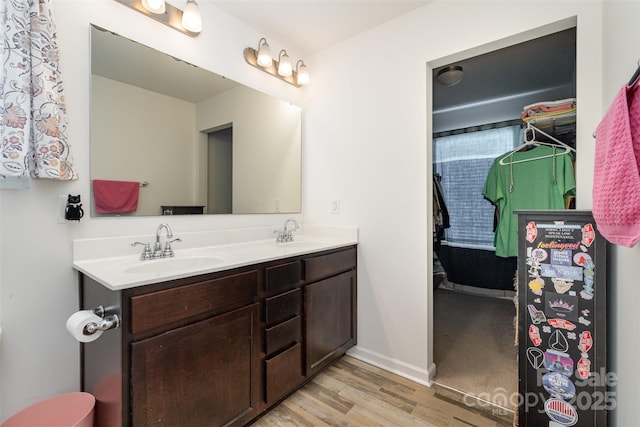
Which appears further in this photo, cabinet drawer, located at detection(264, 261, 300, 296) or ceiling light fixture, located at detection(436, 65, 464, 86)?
ceiling light fixture, located at detection(436, 65, 464, 86)

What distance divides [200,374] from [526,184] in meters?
2.33

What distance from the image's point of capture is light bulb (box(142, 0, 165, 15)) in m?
1.49

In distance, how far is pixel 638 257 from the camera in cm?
85

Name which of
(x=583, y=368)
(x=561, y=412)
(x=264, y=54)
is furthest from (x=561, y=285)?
(x=264, y=54)

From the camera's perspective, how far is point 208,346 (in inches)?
47.1

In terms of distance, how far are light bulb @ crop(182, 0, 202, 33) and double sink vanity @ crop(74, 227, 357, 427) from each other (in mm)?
1259

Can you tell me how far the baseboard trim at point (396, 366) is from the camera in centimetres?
181

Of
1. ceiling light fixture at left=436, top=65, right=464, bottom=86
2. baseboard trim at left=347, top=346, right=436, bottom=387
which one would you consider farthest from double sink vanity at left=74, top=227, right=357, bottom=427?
ceiling light fixture at left=436, top=65, right=464, bottom=86

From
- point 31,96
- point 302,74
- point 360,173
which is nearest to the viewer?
point 31,96

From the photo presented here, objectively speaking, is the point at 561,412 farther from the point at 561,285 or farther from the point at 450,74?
the point at 450,74

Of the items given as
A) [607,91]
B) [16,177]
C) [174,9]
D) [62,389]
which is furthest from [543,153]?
[62,389]

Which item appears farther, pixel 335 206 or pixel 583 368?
pixel 335 206

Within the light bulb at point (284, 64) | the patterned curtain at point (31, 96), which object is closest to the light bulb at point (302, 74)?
the light bulb at point (284, 64)

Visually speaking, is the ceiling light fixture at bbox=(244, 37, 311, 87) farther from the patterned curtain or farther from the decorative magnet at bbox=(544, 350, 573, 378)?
Result: the decorative magnet at bbox=(544, 350, 573, 378)
